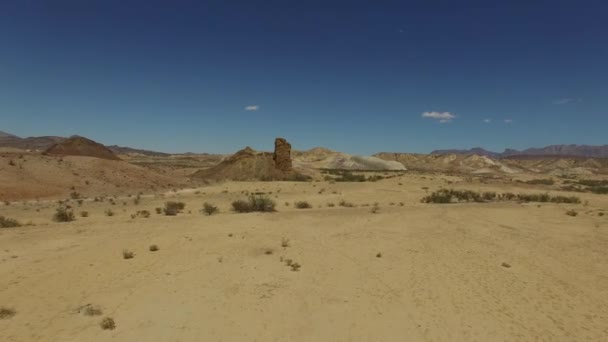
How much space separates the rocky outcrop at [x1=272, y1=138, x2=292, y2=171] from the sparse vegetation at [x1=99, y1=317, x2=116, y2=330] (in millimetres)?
38794

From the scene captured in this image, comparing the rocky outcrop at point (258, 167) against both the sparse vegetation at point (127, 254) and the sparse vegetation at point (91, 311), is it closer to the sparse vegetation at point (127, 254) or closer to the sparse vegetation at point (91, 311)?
the sparse vegetation at point (127, 254)

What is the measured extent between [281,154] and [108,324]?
39.3 m

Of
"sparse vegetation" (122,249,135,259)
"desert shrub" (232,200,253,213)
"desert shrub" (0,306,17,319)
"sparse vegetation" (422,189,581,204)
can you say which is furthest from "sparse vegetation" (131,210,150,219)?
"sparse vegetation" (422,189,581,204)

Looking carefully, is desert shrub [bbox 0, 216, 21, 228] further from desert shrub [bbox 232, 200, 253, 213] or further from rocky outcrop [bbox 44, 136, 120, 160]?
rocky outcrop [bbox 44, 136, 120, 160]

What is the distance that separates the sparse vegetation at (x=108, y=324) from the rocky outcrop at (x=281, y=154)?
1527 inches

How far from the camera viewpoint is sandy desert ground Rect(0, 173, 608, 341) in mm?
7750

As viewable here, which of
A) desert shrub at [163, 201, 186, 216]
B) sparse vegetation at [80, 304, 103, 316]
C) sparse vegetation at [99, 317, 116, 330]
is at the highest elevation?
desert shrub at [163, 201, 186, 216]

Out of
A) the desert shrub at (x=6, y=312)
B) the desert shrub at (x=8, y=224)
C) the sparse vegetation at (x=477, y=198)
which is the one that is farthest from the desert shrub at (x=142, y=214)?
the sparse vegetation at (x=477, y=198)

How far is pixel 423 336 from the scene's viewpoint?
7613 mm

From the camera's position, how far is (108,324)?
293 inches

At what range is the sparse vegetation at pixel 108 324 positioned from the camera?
7.42 metres

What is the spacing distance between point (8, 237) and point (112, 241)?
3.66 metres

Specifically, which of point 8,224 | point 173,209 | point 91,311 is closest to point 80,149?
point 173,209

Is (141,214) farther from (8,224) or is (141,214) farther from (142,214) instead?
(8,224)
